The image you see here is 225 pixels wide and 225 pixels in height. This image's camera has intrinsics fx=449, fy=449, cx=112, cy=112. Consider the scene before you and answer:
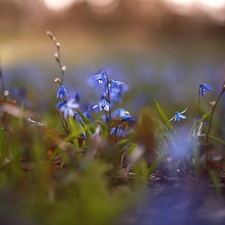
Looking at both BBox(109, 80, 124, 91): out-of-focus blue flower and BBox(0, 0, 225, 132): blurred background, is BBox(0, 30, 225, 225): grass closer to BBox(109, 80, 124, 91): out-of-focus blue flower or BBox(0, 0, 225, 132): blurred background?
BBox(109, 80, 124, 91): out-of-focus blue flower

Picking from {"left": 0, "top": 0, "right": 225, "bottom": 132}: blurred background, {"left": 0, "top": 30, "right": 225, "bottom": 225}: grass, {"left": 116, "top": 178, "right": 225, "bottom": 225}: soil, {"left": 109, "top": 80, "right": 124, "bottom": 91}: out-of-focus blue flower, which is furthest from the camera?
{"left": 0, "top": 0, "right": 225, "bottom": 132}: blurred background

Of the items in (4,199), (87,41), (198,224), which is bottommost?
(198,224)

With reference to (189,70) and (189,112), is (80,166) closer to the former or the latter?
(189,112)

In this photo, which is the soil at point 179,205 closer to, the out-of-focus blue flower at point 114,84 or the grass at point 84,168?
the grass at point 84,168

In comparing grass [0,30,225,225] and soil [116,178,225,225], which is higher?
grass [0,30,225,225]

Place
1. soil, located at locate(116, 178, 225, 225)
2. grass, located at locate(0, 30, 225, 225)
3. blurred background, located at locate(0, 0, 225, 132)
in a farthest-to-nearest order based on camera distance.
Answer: blurred background, located at locate(0, 0, 225, 132) → soil, located at locate(116, 178, 225, 225) → grass, located at locate(0, 30, 225, 225)

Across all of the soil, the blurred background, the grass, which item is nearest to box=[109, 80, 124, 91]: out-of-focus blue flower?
the grass

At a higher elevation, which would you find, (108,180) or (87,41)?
(87,41)

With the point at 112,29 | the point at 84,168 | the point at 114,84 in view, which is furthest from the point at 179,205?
the point at 112,29

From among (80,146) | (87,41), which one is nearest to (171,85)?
(80,146)

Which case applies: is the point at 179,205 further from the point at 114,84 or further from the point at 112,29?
the point at 112,29

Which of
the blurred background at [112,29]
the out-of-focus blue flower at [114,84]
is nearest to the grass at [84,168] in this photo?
the out-of-focus blue flower at [114,84]
